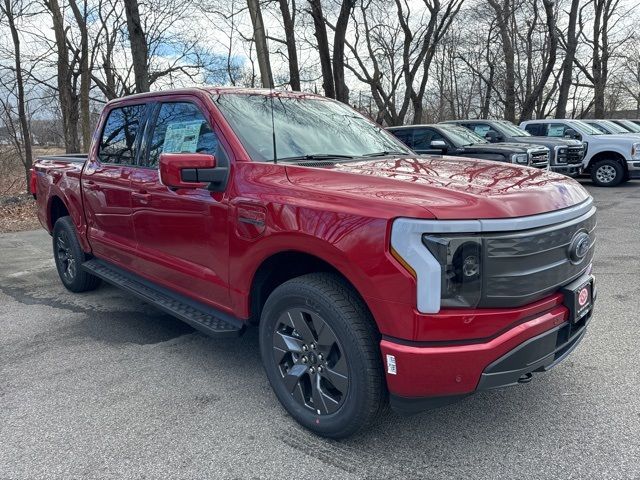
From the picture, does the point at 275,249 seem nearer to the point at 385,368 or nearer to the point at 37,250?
the point at 385,368

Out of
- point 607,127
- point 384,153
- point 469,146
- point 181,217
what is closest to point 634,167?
point 607,127

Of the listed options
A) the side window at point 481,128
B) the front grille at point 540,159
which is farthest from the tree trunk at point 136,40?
the front grille at point 540,159

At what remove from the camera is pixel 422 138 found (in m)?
11.9

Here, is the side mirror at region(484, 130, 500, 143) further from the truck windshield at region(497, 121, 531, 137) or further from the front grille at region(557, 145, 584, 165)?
the front grille at region(557, 145, 584, 165)

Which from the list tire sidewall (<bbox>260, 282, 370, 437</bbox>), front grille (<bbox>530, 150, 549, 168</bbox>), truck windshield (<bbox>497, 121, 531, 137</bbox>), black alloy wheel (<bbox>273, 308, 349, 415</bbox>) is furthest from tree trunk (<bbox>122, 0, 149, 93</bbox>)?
black alloy wheel (<bbox>273, 308, 349, 415</bbox>)

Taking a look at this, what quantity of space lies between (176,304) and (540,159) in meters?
9.61

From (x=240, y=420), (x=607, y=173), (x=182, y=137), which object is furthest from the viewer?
(x=607, y=173)

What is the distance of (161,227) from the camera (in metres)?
3.69

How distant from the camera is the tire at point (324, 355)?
240 cm

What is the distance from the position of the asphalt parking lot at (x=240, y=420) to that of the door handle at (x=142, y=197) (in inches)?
44.5

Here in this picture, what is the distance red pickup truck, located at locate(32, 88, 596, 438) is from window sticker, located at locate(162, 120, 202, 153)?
0.02 meters

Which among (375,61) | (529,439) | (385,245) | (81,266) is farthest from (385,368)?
(375,61)

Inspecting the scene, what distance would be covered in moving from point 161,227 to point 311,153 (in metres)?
1.23

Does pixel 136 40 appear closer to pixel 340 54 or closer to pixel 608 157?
pixel 340 54
